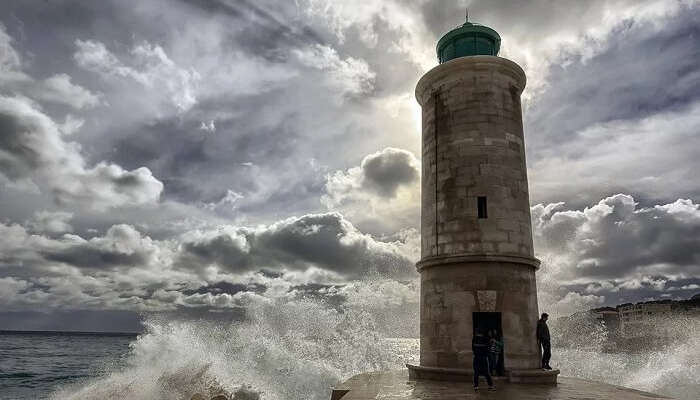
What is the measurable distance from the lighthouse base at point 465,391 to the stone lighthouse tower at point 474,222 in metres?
0.64

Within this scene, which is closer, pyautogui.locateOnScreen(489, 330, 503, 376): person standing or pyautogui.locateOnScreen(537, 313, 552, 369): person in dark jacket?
pyautogui.locateOnScreen(489, 330, 503, 376): person standing

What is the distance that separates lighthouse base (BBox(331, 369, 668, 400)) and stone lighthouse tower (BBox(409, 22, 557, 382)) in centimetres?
64

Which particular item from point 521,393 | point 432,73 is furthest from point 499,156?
point 521,393

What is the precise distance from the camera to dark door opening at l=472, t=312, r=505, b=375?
1010 centimetres

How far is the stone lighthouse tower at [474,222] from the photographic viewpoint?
34.0ft

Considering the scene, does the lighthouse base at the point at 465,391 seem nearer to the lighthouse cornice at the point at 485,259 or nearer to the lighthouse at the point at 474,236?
the lighthouse at the point at 474,236

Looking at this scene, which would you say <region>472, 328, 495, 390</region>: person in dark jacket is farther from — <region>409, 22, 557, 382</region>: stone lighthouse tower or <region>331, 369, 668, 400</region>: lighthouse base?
<region>409, 22, 557, 382</region>: stone lighthouse tower

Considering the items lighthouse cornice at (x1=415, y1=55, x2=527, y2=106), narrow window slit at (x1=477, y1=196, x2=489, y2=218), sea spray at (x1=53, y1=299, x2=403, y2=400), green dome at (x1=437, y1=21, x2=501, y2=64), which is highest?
green dome at (x1=437, y1=21, x2=501, y2=64)

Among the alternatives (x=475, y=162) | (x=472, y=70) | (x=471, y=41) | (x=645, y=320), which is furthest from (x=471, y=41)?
(x=645, y=320)

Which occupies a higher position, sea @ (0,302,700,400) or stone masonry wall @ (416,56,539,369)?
stone masonry wall @ (416,56,539,369)

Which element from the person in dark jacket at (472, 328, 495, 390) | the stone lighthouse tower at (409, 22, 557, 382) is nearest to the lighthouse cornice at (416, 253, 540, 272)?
the stone lighthouse tower at (409, 22, 557, 382)

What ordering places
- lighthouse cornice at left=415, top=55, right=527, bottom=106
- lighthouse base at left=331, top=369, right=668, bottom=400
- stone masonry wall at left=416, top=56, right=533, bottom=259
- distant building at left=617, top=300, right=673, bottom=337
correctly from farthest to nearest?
distant building at left=617, top=300, right=673, bottom=337 → lighthouse cornice at left=415, top=55, right=527, bottom=106 → stone masonry wall at left=416, top=56, right=533, bottom=259 → lighthouse base at left=331, top=369, right=668, bottom=400

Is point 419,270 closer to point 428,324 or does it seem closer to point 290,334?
point 428,324

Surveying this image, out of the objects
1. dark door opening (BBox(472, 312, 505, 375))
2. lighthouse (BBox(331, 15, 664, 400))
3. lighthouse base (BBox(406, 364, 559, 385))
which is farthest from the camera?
lighthouse (BBox(331, 15, 664, 400))
